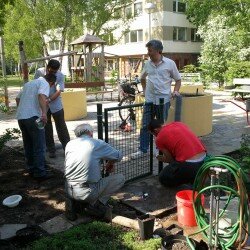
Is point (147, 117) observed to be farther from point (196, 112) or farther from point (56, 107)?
point (196, 112)

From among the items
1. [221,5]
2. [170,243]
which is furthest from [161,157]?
[221,5]

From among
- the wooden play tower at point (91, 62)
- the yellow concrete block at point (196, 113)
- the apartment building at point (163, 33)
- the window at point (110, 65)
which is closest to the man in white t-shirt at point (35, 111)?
the yellow concrete block at point (196, 113)

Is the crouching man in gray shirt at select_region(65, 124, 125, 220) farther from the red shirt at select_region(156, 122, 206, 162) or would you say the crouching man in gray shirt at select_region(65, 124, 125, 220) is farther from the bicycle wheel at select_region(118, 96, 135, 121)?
the bicycle wheel at select_region(118, 96, 135, 121)

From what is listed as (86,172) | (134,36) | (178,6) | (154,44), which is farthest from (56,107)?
(178,6)

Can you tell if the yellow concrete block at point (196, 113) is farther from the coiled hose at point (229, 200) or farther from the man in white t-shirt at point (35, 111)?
the coiled hose at point (229, 200)

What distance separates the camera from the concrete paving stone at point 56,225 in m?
3.99

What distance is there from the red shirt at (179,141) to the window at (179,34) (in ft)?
109

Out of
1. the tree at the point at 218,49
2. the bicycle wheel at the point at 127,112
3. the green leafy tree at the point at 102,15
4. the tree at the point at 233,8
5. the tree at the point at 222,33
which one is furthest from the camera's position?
the green leafy tree at the point at 102,15

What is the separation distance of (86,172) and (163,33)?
3297 centimetres

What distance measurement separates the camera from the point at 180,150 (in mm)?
4660

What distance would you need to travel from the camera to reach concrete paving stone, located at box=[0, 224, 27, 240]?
3.80 m

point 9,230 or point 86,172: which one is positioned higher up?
point 86,172

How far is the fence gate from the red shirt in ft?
2.18

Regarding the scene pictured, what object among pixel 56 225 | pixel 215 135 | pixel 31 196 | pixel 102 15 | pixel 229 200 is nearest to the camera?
pixel 229 200
